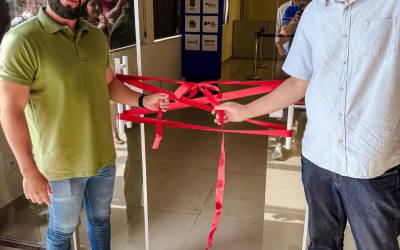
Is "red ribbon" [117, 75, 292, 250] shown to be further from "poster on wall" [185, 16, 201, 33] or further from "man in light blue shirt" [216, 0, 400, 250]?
"poster on wall" [185, 16, 201, 33]

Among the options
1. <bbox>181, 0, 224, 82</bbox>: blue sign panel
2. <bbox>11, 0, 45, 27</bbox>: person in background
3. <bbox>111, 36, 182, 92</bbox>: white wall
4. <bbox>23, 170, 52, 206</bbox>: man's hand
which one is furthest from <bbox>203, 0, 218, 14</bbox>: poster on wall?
<bbox>23, 170, 52, 206</bbox>: man's hand

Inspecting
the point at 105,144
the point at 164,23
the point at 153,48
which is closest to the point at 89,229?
the point at 105,144

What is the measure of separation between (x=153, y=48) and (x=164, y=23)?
78 cm

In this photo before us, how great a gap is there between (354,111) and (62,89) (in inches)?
47.0

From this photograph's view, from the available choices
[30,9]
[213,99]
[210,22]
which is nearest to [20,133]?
[213,99]

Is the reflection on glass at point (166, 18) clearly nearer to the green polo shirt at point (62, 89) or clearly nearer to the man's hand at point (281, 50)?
the man's hand at point (281, 50)

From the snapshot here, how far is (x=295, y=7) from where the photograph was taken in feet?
6.76

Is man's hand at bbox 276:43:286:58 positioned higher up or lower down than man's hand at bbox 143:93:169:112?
higher up

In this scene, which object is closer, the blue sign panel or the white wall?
the white wall

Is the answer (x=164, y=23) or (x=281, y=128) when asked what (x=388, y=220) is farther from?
(x=164, y=23)

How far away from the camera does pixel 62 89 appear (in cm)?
157

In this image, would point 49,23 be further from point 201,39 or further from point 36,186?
point 201,39

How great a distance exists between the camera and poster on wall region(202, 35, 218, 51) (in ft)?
24.6

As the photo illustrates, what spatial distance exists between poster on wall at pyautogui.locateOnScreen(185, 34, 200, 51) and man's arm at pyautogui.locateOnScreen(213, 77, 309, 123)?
5.89m
